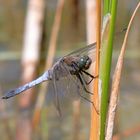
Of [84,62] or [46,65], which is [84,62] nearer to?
[84,62]

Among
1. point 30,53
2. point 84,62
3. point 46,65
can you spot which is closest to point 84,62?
point 84,62

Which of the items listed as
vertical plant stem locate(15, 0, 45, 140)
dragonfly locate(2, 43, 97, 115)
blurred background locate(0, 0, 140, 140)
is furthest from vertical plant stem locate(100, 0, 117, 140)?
vertical plant stem locate(15, 0, 45, 140)

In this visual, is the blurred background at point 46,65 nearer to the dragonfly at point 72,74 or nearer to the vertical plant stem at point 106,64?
the dragonfly at point 72,74

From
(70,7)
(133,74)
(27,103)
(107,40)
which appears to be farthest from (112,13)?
(70,7)

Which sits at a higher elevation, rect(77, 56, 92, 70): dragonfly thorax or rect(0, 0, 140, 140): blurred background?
rect(77, 56, 92, 70): dragonfly thorax

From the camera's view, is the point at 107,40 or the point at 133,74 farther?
the point at 133,74

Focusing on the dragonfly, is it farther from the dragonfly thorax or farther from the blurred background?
the blurred background

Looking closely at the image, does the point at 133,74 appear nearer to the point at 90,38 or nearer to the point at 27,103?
the point at 27,103
